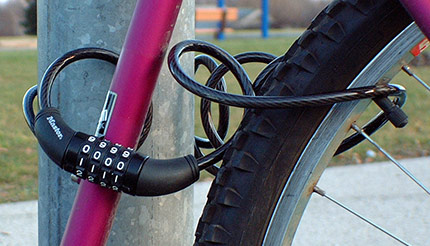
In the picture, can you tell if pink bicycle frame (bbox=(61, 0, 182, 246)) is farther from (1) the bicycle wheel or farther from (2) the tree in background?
(2) the tree in background

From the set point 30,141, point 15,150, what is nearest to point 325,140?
point 15,150

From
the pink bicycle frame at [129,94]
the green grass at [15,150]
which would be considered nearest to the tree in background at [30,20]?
the green grass at [15,150]

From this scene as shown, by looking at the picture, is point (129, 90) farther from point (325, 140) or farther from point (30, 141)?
point (30, 141)

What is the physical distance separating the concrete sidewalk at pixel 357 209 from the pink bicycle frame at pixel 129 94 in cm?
139

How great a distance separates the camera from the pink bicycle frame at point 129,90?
92 cm

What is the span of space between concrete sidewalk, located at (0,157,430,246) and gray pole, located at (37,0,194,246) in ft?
3.42

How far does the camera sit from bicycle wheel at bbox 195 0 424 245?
92cm

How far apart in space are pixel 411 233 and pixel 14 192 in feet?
5.70

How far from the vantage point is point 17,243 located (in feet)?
7.21

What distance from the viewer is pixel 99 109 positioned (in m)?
1.18

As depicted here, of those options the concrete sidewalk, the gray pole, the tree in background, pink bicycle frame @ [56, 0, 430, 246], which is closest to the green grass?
the concrete sidewalk

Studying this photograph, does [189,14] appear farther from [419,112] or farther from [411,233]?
[419,112]

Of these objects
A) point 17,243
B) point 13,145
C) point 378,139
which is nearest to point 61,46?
point 17,243

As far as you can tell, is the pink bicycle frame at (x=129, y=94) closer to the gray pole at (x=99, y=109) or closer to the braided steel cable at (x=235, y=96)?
the braided steel cable at (x=235, y=96)
